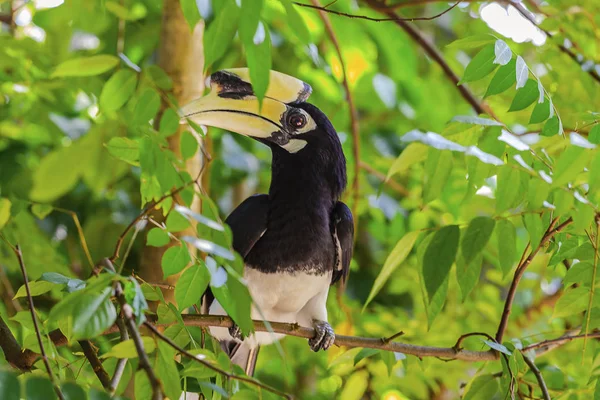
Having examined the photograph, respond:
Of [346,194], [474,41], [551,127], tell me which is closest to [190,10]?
[474,41]

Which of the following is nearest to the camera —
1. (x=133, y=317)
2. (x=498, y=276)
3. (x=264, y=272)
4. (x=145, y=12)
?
(x=133, y=317)

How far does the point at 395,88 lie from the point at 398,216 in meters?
0.37

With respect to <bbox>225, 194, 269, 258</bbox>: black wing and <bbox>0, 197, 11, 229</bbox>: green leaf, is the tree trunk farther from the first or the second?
<bbox>0, 197, 11, 229</bbox>: green leaf

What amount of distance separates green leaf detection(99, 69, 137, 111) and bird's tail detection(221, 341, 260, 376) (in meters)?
0.66

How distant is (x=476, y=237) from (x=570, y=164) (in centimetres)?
11

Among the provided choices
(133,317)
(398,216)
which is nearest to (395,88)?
(398,216)

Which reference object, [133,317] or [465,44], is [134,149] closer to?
[133,317]

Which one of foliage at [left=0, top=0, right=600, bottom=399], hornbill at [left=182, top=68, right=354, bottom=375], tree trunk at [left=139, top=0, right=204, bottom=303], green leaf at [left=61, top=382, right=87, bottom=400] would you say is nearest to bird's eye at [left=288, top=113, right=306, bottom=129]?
hornbill at [left=182, top=68, right=354, bottom=375]

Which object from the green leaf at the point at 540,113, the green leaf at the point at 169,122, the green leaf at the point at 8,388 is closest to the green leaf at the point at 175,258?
the green leaf at the point at 169,122

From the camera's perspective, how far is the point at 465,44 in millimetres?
818

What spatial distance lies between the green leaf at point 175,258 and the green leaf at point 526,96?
0.41 m

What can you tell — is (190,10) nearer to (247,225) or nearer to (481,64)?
(481,64)

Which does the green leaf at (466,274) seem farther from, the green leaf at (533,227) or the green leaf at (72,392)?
the green leaf at (72,392)

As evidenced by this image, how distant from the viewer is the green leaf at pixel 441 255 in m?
0.67
